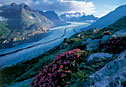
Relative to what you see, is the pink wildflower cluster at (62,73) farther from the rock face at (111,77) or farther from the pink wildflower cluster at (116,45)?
the pink wildflower cluster at (116,45)

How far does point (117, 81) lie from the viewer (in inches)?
221

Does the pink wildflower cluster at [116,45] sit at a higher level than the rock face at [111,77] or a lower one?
higher

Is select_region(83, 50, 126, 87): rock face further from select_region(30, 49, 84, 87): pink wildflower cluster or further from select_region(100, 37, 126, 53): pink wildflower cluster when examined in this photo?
select_region(100, 37, 126, 53): pink wildflower cluster

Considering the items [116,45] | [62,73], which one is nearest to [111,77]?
[62,73]

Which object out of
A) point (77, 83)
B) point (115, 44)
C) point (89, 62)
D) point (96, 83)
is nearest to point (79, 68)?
point (89, 62)

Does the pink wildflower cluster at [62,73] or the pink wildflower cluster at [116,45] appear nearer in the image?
the pink wildflower cluster at [62,73]

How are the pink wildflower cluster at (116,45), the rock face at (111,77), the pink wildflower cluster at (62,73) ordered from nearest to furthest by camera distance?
the rock face at (111,77) < the pink wildflower cluster at (62,73) < the pink wildflower cluster at (116,45)

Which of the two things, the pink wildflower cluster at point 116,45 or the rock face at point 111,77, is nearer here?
the rock face at point 111,77

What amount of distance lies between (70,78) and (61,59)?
2.85 metres

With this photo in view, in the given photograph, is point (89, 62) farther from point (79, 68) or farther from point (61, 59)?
point (61, 59)

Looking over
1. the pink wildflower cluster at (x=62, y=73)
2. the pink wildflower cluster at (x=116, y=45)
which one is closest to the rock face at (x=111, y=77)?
the pink wildflower cluster at (x=62, y=73)

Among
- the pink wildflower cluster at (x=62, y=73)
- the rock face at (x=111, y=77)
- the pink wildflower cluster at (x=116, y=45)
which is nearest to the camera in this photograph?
the rock face at (x=111, y=77)

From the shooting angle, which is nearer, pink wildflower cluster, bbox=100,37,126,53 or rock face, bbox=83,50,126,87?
rock face, bbox=83,50,126,87

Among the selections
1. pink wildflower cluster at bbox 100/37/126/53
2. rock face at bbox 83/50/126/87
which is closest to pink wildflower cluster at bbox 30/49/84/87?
rock face at bbox 83/50/126/87
